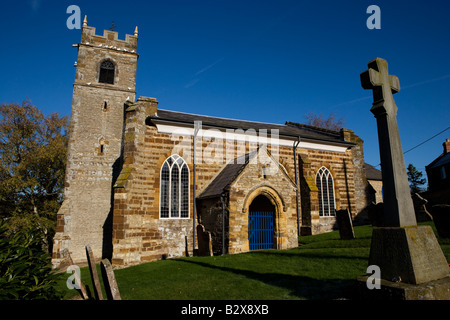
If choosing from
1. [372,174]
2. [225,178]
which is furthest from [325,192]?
[372,174]

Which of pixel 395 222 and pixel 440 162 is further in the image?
pixel 440 162

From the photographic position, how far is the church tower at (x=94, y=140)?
18438 millimetres

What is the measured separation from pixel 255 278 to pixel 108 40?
72.3 ft

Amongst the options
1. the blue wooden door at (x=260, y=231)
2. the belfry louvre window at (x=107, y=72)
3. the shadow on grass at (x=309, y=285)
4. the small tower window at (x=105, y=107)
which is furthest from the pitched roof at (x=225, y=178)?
the belfry louvre window at (x=107, y=72)

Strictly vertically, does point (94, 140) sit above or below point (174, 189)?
above

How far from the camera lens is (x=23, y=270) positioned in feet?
18.9

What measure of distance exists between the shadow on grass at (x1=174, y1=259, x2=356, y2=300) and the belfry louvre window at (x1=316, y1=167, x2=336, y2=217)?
14.1m

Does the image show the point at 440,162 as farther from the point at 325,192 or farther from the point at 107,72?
the point at 107,72

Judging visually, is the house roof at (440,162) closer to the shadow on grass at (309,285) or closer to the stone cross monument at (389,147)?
the shadow on grass at (309,285)

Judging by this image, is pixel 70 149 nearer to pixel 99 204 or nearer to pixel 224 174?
pixel 99 204
